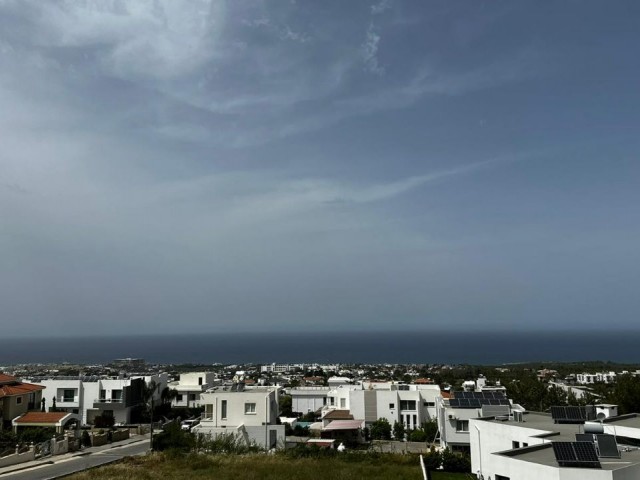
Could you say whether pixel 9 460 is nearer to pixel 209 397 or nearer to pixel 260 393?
pixel 209 397

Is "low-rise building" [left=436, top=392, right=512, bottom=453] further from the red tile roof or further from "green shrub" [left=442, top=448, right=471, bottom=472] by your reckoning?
the red tile roof

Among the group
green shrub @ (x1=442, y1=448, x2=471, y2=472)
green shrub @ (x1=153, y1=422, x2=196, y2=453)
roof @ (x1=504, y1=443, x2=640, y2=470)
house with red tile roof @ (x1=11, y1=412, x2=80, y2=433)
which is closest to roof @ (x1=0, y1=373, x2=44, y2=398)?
house with red tile roof @ (x1=11, y1=412, x2=80, y2=433)

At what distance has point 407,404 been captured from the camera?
1747 inches

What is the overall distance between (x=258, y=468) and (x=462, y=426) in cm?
1259

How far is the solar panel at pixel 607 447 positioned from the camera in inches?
624

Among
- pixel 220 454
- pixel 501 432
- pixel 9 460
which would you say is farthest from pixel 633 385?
pixel 9 460

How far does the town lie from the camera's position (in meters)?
17.2

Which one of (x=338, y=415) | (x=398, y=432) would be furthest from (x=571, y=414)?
(x=338, y=415)

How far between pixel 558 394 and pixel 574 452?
136ft

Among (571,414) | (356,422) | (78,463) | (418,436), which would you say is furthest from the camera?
(418,436)

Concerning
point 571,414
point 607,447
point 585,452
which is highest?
point 585,452

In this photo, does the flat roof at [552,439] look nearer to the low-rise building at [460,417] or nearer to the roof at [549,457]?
the roof at [549,457]

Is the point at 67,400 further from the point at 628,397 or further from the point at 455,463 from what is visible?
the point at 628,397

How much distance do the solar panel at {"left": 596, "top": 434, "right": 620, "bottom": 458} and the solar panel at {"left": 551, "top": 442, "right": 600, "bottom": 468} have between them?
73.1 inches
